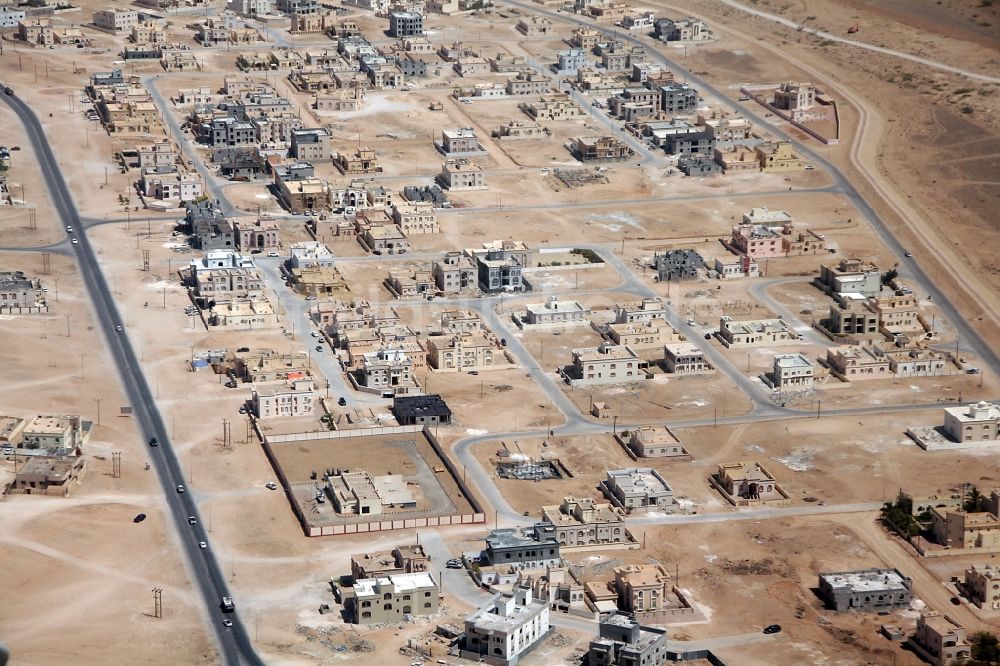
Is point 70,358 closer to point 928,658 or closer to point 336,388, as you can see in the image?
point 336,388

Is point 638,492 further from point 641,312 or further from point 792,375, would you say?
point 641,312

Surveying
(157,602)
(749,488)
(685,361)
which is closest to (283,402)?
(685,361)

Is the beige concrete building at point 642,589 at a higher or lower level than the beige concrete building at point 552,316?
higher

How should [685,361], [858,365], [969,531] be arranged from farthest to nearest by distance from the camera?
[685,361]
[858,365]
[969,531]

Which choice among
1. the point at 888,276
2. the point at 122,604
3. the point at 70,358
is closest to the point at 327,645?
the point at 122,604

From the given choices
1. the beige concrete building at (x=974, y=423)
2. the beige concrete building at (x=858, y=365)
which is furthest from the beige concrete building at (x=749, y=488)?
the beige concrete building at (x=858, y=365)

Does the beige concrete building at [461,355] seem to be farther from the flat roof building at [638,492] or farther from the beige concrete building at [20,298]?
the beige concrete building at [20,298]

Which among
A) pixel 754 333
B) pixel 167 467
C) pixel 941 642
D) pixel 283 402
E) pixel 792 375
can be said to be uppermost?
pixel 941 642

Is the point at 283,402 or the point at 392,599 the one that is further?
the point at 283,402
